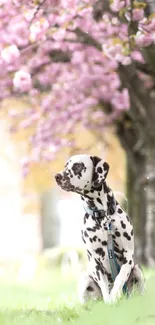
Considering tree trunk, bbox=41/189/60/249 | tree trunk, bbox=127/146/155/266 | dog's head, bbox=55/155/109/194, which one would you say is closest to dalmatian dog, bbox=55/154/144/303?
dog's head, bbox=55/155/109/194

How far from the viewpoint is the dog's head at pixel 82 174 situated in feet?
16.9

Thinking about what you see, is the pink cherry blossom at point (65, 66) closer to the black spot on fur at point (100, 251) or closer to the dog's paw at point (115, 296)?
the black spot on fur at point (100, 251)

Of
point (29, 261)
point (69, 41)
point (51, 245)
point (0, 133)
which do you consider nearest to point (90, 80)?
point (69, 41)

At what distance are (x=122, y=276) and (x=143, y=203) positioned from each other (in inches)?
330

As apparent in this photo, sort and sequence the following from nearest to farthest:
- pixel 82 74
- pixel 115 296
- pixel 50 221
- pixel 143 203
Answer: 1. pixel 115 296
2. pixel 82 74
3. pixel 143 203
4. pixel 50 221

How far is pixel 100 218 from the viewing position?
5246 millimetres

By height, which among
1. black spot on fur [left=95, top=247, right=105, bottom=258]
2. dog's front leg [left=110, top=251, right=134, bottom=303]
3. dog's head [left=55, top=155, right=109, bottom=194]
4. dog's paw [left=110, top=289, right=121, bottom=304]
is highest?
dog's head [left=55, top=155, right=109, bottom=194]

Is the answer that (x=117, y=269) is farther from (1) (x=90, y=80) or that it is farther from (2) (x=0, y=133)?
(2) (x=0, y=133)

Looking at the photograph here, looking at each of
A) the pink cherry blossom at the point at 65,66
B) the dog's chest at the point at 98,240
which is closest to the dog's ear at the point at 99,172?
the dog's chest at the point at 98,240

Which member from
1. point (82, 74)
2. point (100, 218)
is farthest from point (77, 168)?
point (82, 74)

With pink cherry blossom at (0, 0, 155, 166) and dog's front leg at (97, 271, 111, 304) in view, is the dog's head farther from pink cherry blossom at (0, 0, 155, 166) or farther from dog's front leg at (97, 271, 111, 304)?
pink cherry blossom at (0, 0, 155, 166)

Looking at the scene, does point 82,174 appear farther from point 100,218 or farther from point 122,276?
point 122,276

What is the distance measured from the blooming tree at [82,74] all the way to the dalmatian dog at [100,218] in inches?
89.2

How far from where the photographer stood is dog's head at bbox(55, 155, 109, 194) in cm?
515
